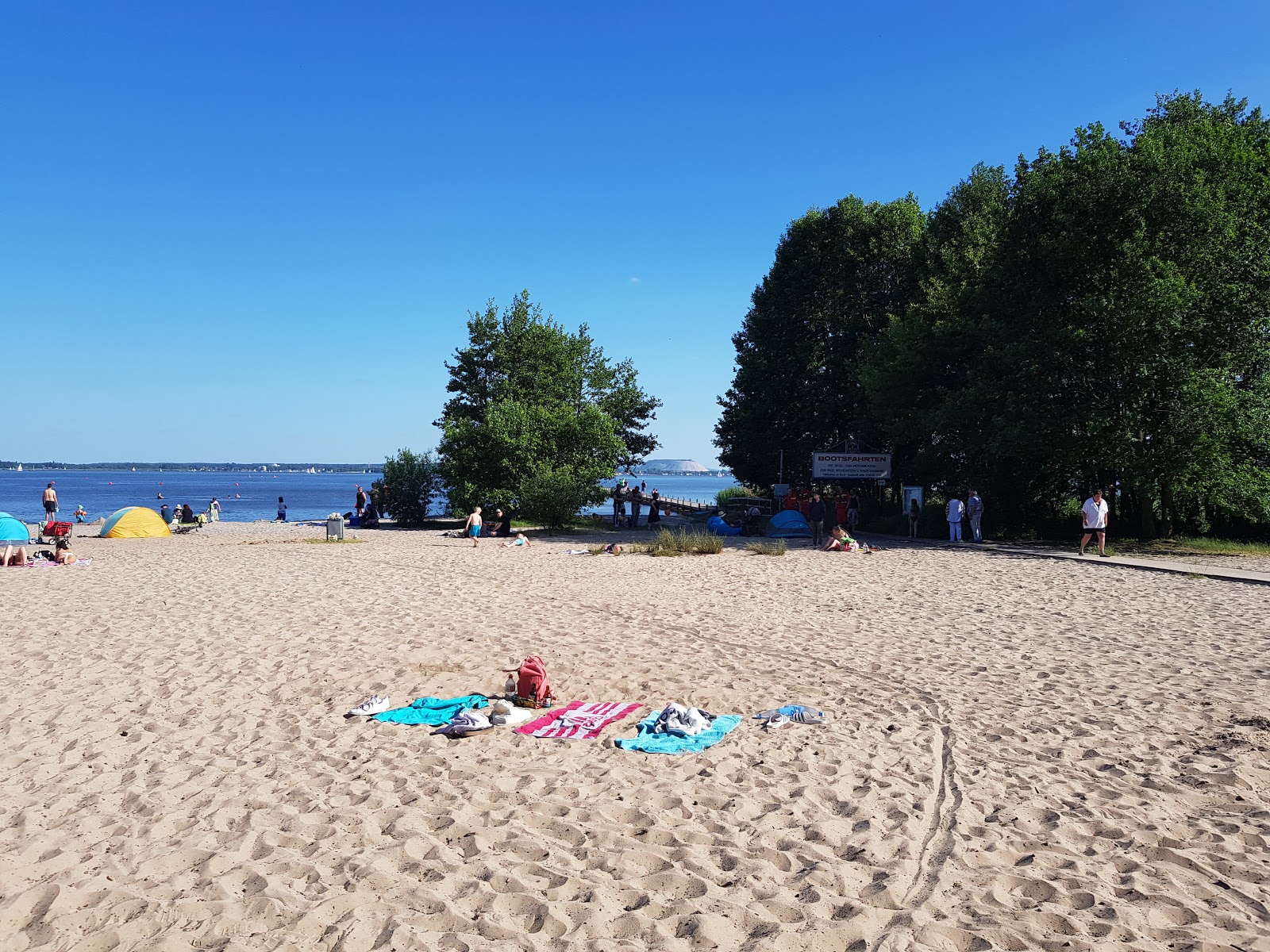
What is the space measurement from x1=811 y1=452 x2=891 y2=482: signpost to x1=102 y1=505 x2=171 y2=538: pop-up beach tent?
23.0 meters

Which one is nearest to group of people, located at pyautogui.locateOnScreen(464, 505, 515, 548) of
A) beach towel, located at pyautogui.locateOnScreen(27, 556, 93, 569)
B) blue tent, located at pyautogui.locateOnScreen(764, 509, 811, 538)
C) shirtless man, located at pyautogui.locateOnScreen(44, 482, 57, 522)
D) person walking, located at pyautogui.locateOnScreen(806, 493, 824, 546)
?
person walking, located at pyautogui.locateOnScreen(806, 493, 824, 546)

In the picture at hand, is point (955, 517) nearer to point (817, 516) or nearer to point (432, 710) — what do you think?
point (817, 516)

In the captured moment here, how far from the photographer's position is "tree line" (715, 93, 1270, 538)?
1952cm

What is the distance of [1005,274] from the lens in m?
23.2

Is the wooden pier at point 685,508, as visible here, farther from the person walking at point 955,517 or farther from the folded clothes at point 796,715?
the folded clothes at point 796,715

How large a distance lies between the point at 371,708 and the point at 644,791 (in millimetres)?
2908

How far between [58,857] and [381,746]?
2.17 m

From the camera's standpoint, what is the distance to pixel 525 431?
104 feet

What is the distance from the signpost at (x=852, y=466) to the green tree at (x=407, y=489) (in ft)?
56.0

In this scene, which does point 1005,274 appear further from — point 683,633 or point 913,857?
point 913,857

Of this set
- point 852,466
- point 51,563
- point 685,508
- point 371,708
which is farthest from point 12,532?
point 685,508

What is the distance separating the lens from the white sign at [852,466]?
29453 millimetres

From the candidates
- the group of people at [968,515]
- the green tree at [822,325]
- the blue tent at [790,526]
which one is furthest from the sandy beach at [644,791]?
the green tree at [822,325]

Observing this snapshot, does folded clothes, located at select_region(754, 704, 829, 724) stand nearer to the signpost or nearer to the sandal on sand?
the sandal on sand
